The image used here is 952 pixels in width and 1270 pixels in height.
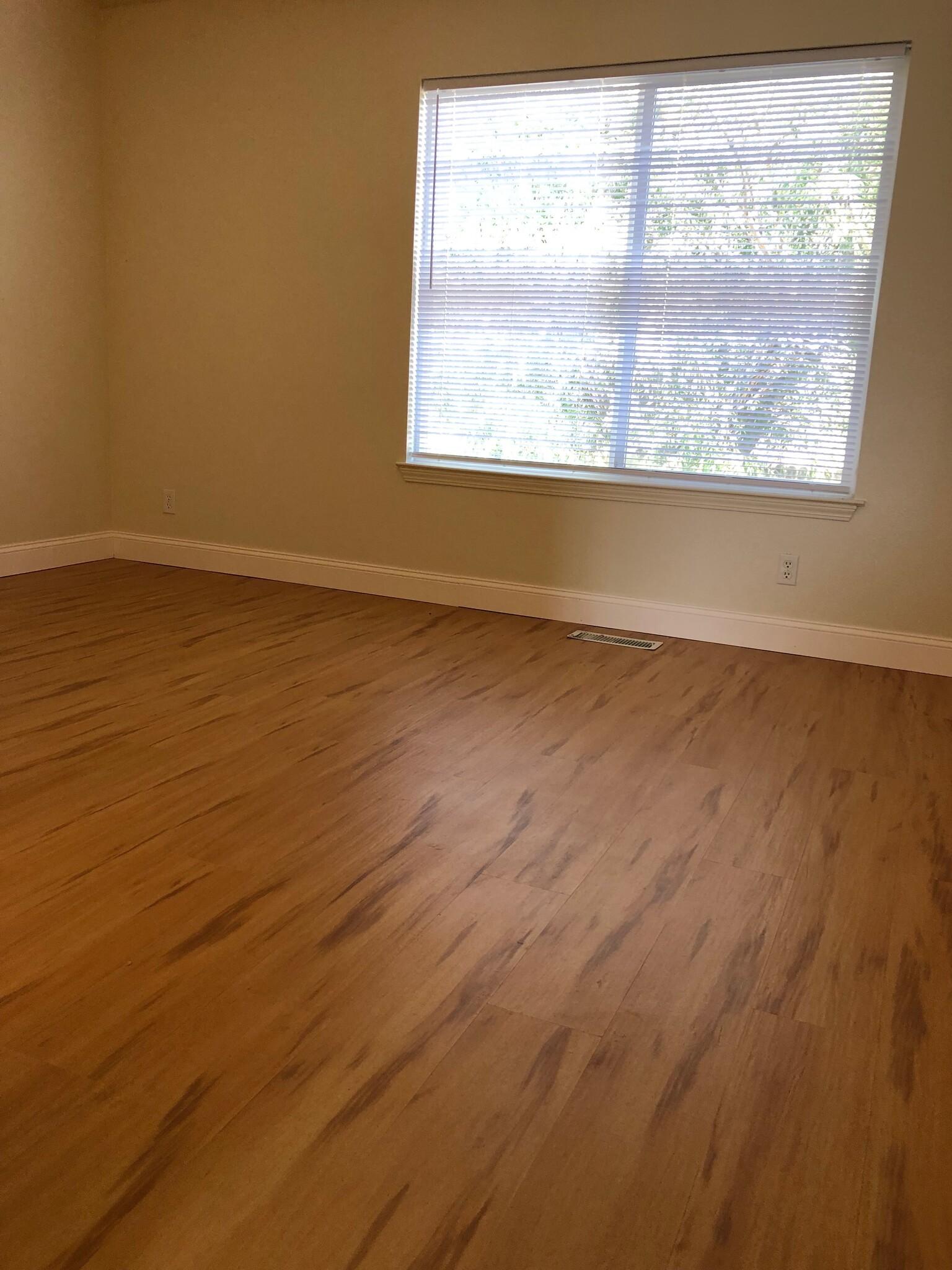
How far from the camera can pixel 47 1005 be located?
1.39m

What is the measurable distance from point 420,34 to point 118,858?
141 inches

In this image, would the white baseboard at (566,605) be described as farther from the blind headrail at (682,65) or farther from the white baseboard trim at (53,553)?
Result: the blind headrail at (682,65)

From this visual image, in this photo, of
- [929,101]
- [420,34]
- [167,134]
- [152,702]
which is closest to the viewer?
[152,702]

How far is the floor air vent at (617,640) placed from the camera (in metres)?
3.81

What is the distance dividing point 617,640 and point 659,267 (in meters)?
1.44

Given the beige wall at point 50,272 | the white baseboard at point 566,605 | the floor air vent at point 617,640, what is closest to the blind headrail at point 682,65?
the beige wall at point 50,272

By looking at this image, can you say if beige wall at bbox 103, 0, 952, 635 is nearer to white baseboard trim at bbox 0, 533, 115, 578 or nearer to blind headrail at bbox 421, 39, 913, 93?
blind headrail at bbox 421, 39, 913, 93

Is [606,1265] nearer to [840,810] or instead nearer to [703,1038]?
[703,1038]

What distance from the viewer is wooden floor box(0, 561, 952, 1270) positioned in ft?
3.53

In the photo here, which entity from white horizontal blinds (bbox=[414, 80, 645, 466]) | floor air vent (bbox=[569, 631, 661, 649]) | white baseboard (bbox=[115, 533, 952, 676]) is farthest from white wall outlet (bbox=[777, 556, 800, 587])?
white horizontal blinds (bbox=[414, 80, 645, 466])

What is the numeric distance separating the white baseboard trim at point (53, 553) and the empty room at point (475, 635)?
1.1 inches

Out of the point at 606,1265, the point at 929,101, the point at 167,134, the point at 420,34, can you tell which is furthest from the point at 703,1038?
the point at 167,134

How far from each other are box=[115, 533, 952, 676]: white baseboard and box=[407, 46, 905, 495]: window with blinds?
1.70ft

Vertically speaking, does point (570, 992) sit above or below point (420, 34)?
below
